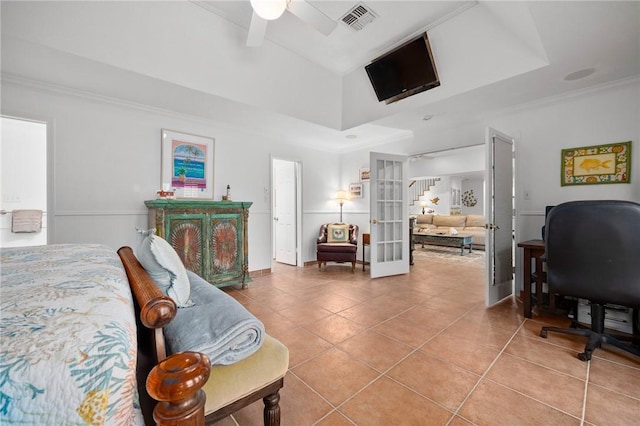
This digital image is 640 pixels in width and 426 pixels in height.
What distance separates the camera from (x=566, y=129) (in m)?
3.04

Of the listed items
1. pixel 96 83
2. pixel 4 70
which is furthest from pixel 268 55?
pixel 4 70

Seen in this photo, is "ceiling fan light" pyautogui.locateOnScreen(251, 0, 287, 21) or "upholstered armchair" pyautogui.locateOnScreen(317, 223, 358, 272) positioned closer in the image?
"ceiling fan light" pyautogui.locateOnScreen(251, 0, 287, 21)

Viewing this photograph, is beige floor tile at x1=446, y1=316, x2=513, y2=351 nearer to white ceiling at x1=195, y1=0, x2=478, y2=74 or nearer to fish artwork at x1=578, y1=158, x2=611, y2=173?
fish artwork at x1=578, y1=158, x2=611, y2=173

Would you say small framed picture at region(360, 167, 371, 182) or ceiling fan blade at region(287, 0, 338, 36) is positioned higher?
ceiling fan blade at region(287, 0, 338, 36)

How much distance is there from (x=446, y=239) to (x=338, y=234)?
365 cm

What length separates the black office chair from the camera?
176cm

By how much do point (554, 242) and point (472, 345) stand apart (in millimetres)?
1023

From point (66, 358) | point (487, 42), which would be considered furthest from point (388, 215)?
point (66, 358)

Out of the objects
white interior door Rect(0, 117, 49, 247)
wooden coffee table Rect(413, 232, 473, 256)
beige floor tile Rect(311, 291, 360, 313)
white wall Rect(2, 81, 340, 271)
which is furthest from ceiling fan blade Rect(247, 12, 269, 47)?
wooden coffee table Rect(413, 232, 473, 256)

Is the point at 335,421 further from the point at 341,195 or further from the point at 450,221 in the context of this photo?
the point at 450,221

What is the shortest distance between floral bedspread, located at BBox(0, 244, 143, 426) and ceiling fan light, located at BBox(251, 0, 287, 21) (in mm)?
1992

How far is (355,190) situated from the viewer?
5.48 m

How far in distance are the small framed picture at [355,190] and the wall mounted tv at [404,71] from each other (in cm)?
220

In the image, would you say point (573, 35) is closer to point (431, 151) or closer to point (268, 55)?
point (431, 151)
